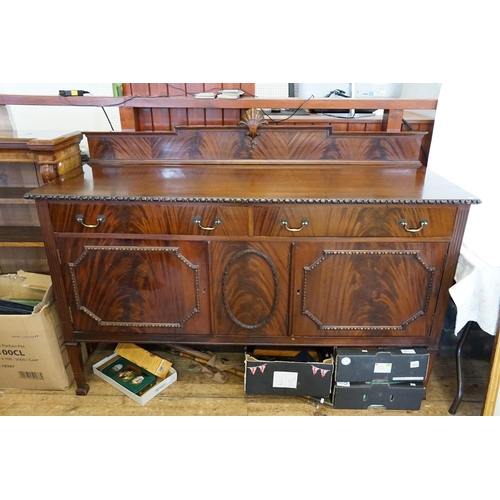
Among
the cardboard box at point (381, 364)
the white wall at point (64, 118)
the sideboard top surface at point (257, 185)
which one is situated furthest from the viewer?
the white wall at point (64, 118)

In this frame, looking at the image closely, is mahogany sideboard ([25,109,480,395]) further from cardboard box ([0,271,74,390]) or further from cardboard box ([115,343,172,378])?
cardboard box ([115,343,172,378])

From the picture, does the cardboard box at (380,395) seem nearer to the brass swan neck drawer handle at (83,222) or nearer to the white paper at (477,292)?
the white paper at (477,292)

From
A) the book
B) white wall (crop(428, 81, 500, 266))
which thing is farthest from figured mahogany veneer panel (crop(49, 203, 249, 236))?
white wall (crop(428, 81, 500, 266))

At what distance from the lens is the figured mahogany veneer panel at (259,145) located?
67.8 inches

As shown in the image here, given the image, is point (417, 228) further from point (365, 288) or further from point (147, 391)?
point (147, 391)

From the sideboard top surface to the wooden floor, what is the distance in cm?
88

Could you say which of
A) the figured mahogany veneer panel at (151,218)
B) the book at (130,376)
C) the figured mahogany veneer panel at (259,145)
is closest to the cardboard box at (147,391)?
the book at (130,376)

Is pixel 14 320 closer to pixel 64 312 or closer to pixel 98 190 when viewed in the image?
pixel 64 312

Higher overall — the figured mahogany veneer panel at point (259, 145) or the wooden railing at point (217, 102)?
the wooden railing at point (217, 102)

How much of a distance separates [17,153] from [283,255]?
1.20m

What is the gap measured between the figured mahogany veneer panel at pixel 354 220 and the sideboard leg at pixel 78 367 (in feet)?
3.05

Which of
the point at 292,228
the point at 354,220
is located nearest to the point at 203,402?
the point at 292,228

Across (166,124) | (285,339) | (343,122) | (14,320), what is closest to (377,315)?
(285,339)

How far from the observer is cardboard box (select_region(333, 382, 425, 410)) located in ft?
5.27
